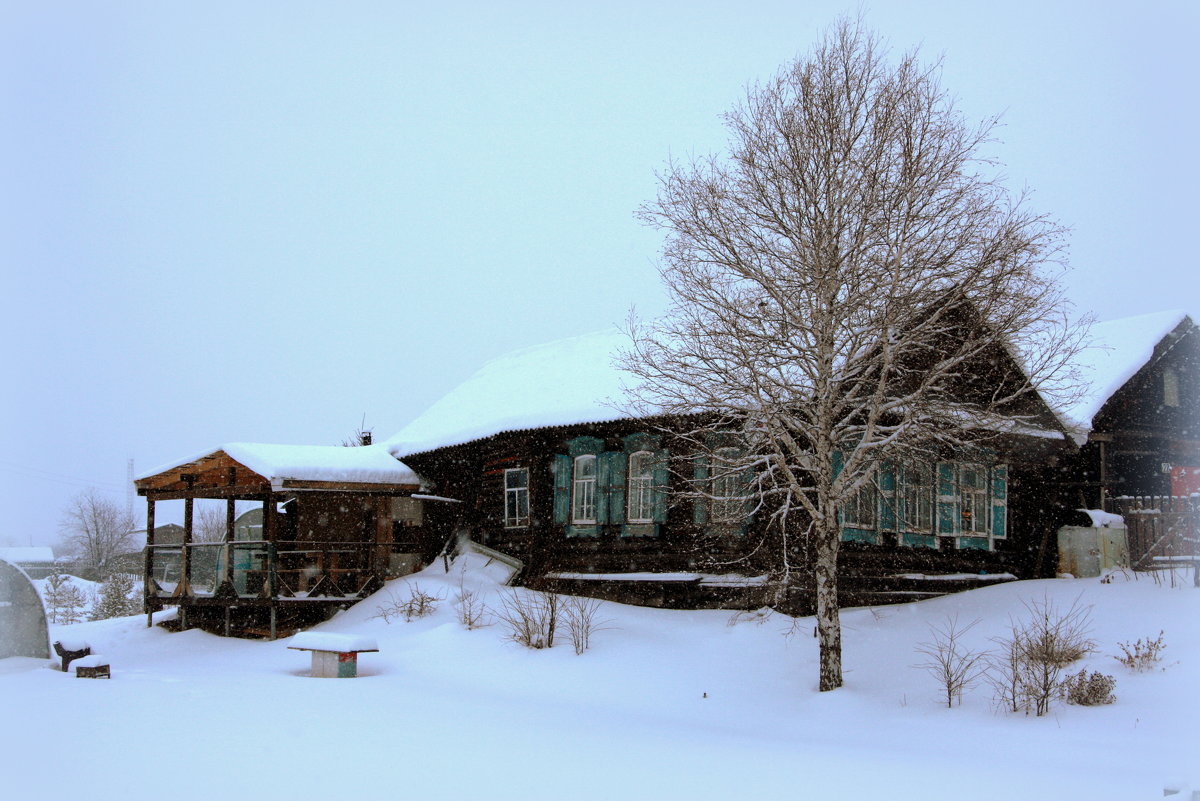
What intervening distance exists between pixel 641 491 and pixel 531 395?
384 centimetres

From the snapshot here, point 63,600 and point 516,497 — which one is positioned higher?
point 516,497

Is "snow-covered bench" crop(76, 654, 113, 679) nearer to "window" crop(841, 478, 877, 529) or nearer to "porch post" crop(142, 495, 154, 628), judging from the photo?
"porch post" crop(142, 495, 154, 628)

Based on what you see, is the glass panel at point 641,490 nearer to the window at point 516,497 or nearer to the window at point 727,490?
the window at point 727,490

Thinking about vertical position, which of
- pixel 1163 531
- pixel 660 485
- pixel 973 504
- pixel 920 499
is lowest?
pixel 1163 531

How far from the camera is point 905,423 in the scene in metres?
13.0

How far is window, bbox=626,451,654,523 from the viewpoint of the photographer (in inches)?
715

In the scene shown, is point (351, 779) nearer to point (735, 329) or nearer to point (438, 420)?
point (735, 329)

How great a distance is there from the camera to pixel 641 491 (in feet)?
59.9

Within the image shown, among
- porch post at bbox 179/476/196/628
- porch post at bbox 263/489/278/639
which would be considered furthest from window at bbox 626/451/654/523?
porch post at bbox 179/476/196/628

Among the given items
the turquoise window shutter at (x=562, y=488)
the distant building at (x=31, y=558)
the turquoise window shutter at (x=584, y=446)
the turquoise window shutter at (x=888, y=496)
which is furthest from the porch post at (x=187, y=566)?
the turquoise window shutter at (x=888, y=496)

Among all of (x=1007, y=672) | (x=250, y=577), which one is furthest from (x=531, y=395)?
(x=1007, y=672)

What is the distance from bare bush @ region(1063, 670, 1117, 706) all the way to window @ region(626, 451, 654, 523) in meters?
7.93

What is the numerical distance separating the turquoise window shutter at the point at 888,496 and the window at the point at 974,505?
171 centimetres

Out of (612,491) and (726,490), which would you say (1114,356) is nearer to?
(726,490)
